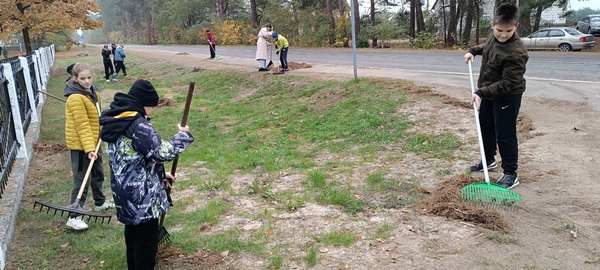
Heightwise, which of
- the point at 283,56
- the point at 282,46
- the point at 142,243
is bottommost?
the point at 142,243

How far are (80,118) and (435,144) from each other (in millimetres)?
4567

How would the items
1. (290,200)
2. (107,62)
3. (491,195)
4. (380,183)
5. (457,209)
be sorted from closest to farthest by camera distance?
(457,209) → (491,195) → (290,200) → (380,183) → (107,62)

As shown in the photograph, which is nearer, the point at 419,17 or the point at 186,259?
the point at 186,259

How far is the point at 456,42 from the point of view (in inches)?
1197

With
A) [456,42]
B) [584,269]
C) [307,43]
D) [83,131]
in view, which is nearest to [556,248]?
[584,269]

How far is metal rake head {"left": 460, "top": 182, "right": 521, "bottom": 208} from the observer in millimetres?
4582

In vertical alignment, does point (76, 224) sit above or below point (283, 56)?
below

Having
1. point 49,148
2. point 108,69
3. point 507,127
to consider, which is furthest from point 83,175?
point 108,69

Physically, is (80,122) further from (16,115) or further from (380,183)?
(16,115)

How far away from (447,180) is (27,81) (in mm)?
9726

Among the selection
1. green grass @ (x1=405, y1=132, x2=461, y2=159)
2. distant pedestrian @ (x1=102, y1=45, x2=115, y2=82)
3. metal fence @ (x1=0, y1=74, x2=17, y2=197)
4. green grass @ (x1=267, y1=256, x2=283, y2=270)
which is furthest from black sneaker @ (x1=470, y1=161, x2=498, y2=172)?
distant pedestrian @ (x1=102, y1=45, x2=115, y2=82)

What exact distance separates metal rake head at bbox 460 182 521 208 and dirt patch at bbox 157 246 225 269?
8.00 ft

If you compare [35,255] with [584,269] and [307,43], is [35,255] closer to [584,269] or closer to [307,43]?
[584,269]

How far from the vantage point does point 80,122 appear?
4.87m
